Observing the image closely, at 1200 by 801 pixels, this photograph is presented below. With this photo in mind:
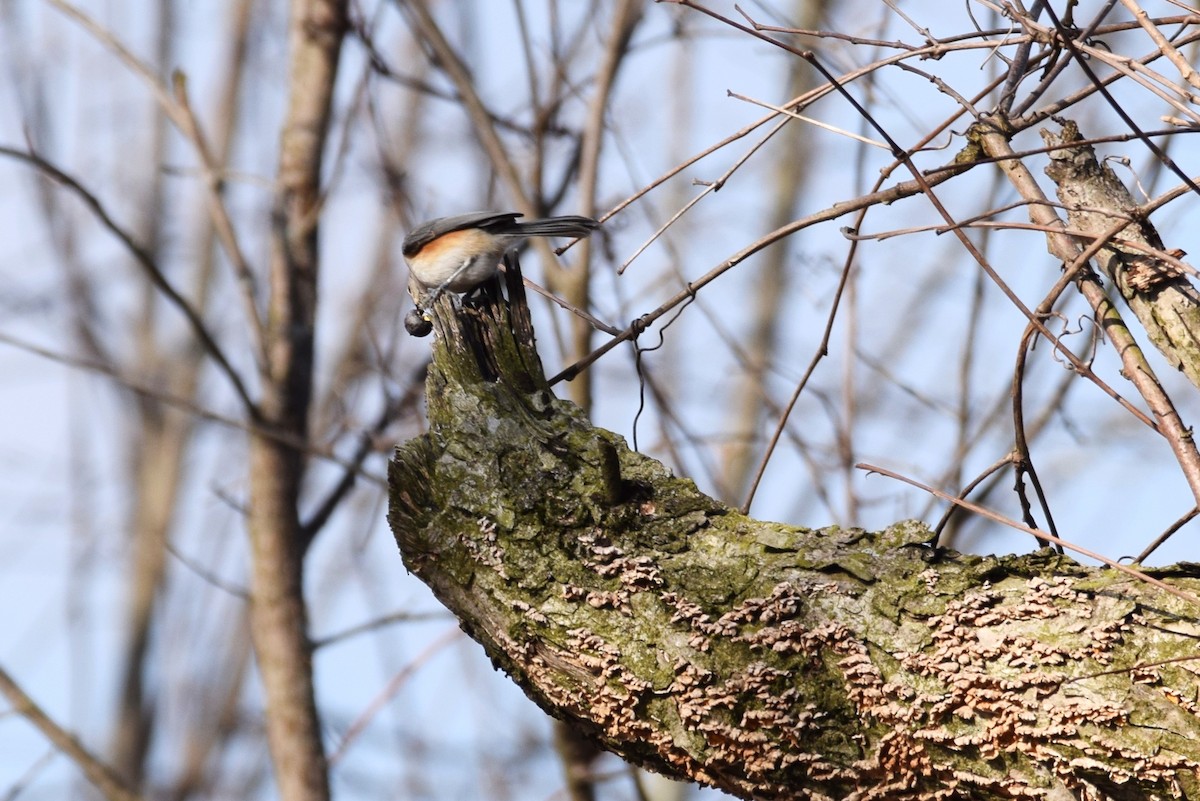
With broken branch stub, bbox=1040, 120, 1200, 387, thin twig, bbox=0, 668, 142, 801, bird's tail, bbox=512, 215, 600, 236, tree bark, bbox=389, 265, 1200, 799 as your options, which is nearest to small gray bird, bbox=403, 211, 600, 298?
bird's tail, bbox=512, 215, 600, 236

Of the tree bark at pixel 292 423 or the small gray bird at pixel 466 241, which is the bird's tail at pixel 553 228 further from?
the tree bark at pixel 292 423

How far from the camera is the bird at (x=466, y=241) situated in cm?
249

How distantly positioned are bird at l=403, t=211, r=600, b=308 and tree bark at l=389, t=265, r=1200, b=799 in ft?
2.27

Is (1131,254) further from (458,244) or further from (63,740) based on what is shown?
(63,740)

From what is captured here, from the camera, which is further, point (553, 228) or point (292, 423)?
point (292, 423)

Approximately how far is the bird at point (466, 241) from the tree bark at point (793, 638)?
69cm

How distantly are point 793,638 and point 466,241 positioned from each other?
1.36 m

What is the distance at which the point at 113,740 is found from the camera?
8.89m

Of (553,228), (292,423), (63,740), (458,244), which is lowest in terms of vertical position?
(63,740)

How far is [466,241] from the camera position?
2652 mm

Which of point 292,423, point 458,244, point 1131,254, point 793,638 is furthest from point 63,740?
point 1131,254

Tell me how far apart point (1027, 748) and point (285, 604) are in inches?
110

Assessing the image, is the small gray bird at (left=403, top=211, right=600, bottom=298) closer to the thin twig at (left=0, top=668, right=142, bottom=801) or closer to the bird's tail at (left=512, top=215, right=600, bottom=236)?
the bird's tail at (left=512, top=215, right=600, bottom=236)

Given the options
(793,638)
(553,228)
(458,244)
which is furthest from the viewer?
(553,228)
